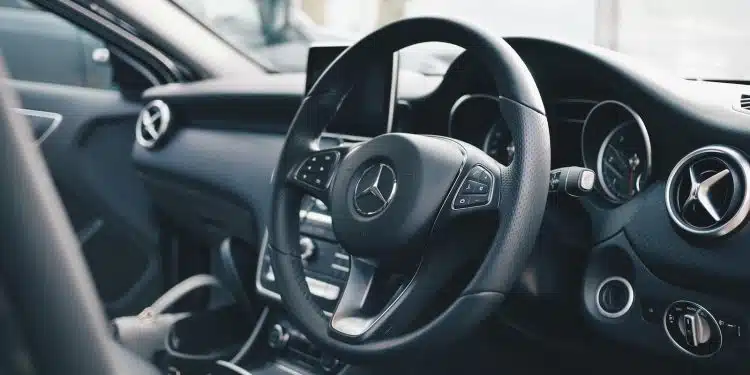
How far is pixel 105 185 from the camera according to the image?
2604mm

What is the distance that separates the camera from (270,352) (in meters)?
2.01

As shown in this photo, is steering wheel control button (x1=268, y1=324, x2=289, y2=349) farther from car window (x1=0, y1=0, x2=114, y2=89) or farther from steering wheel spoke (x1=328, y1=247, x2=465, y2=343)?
car window (x1=0, y1=0, x2=114, y2=89)

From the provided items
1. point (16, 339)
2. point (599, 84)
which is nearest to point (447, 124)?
point (599, 84)

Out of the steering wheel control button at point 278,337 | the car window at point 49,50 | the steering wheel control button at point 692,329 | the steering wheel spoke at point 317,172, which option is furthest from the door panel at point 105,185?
the steering wheel control button at point 692,329

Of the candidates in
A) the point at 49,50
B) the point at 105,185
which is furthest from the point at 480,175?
the point at 49,50

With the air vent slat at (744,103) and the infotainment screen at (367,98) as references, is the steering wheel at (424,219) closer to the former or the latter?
the infotainment screen at (367,98)

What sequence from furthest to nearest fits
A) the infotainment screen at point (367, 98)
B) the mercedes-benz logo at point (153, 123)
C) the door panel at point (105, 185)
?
the door panel at point (105, 185) < the mercedes-benz logo at point (153, 123) < the infotainment screen at point (367, 98)

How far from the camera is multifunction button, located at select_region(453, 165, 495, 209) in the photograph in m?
1.28

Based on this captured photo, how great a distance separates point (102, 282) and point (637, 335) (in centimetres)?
171

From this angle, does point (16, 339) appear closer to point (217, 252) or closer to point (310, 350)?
point (310, 350)

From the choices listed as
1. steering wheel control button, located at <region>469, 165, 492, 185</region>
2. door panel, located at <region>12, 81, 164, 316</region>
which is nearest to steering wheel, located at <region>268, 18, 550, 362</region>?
steering wheel control button, located at <region>469, 165, 492, 185</region>

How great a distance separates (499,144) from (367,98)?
0.27m

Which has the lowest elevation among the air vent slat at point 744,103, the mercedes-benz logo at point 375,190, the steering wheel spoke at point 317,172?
the steering wheel spoke at point 317,172

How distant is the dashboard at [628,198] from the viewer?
132 cm
